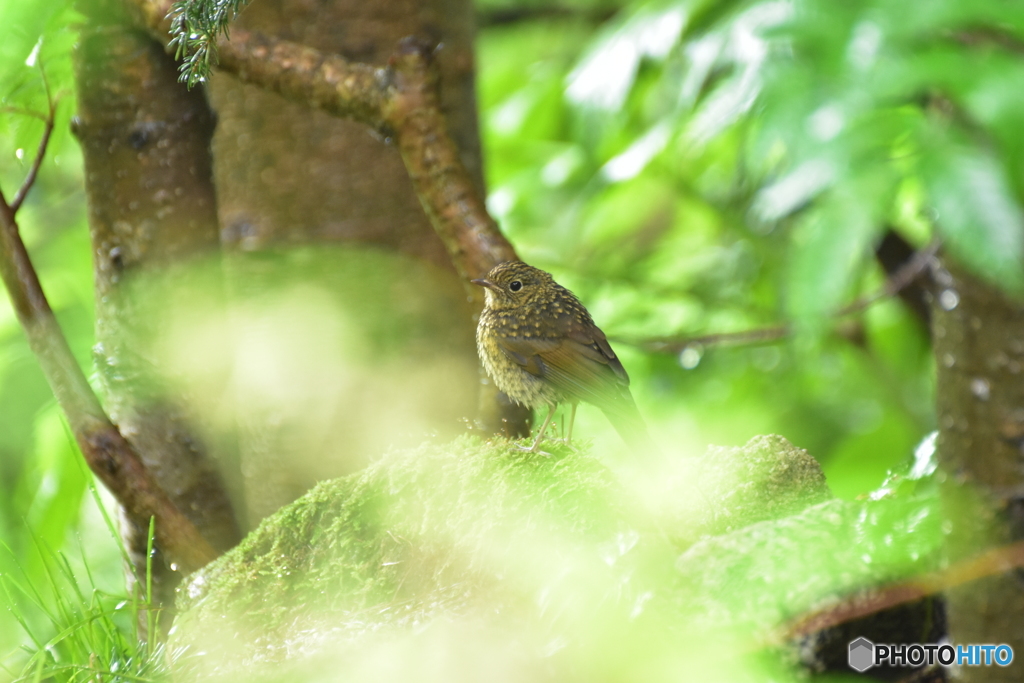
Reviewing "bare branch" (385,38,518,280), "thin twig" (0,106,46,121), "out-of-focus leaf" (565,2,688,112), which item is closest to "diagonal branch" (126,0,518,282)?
"bare branch" (385,38,518,280)

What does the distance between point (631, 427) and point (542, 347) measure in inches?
12.8

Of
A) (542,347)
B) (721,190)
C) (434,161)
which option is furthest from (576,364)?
(721,190)

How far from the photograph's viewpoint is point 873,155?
99 centimetres

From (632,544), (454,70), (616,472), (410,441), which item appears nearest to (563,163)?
(454,70)

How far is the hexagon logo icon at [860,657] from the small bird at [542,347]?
0.51 meters

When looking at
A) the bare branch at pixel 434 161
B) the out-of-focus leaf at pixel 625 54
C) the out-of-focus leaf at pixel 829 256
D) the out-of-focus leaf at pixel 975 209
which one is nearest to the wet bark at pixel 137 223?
the bare branch at pixel 434 161

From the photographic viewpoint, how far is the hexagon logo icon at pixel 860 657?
1363 millimetres

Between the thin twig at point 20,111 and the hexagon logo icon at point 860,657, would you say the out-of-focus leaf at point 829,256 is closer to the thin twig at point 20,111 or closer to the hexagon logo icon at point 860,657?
the hexagon logo icon at point 860,657

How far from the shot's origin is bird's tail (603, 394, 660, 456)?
166 centimetres

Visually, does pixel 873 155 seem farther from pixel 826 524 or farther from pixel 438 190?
pixel 438 190

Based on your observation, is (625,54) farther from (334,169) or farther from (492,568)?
(492,568)

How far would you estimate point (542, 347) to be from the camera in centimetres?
191

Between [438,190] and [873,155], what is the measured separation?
1.02 meters

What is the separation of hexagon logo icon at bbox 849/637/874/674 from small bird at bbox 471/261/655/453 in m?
0.51
